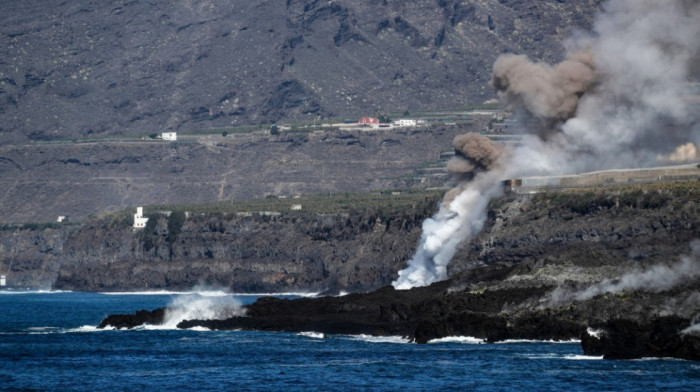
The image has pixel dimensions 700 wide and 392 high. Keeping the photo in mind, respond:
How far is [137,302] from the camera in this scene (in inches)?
7771

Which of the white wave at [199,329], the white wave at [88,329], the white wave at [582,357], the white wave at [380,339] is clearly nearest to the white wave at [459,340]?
the white wave at [380,339]

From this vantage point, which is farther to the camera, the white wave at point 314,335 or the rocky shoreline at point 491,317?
the white wave at point 314,335

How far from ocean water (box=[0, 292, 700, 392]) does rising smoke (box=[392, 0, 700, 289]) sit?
30318 millimetres

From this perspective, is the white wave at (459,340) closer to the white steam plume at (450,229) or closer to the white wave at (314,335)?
the white wave at (314,335)

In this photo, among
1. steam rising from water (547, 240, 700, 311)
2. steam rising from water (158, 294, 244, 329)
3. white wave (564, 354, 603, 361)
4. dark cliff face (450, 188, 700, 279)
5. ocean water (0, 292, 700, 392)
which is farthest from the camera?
dark cliff face (450, 188, 700, 279)

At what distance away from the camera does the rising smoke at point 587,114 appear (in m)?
140

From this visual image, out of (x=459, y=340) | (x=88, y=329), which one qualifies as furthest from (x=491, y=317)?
(x=88, y=329)

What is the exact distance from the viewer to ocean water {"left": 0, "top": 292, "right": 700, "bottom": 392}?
313ft

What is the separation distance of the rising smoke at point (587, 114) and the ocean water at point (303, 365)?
3032 cm

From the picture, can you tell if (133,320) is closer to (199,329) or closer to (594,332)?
(199,329)

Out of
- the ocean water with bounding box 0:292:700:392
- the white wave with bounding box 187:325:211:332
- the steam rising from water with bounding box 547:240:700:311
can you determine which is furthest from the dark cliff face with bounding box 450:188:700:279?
the ocean water with bounding box 0:292:700:392

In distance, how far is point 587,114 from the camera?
146125 millimetres

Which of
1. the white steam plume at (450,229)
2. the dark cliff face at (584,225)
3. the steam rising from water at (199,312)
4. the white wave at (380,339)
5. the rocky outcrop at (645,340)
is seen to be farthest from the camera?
the white steam plume at (450,229)

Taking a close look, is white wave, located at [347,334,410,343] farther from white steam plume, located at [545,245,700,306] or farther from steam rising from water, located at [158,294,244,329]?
steam rising from water, located at [158,294,244,329]
